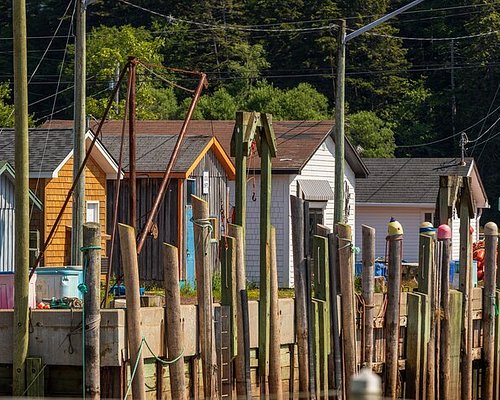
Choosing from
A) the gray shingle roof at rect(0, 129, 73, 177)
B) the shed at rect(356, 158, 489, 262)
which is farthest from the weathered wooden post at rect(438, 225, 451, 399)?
the shed at rect(356, 158, 489, 262)

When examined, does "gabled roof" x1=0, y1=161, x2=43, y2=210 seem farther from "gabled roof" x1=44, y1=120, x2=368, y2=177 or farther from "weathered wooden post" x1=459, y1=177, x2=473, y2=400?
"gabled roof" x1=44, y1=120, x2=368, y2=177

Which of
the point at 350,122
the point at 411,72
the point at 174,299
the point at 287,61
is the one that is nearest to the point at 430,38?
the point at 411,72

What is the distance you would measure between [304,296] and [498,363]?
6.05m

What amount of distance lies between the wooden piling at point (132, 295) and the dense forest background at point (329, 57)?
6080 centimetres

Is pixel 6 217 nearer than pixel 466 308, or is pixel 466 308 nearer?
pixel 466 308

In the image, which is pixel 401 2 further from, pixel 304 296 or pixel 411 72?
pixel 304 296

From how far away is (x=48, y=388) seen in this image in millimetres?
14961

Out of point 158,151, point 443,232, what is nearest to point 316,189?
point 158,151

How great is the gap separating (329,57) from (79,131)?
63.1 m

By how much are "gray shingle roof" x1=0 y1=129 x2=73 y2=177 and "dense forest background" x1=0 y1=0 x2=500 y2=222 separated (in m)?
45.9

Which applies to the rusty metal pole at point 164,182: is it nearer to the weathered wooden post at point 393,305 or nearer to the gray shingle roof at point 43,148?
the weathered wooden post at point 393,305

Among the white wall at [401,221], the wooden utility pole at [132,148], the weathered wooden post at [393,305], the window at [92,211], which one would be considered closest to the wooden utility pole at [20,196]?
the wooden utility pole at [132,148]

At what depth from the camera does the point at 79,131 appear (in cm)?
2253

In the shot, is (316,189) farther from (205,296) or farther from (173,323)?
(173,323)
